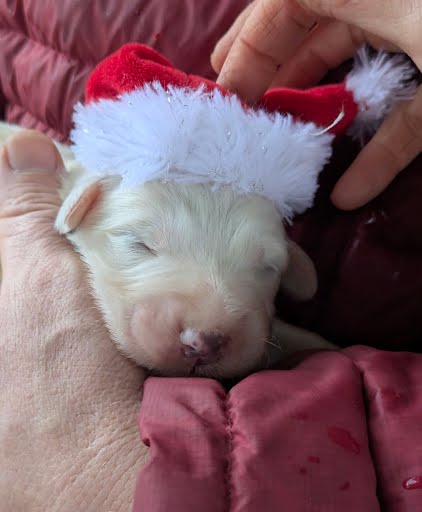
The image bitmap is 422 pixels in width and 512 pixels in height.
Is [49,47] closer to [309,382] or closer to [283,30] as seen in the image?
[283,30]

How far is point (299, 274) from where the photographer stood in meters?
1.15

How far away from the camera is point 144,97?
96 cm

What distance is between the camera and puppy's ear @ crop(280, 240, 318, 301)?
1135mm

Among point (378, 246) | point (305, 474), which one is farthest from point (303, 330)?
point (305, 474)

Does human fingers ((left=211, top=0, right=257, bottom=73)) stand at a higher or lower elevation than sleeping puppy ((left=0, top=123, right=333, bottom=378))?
higher

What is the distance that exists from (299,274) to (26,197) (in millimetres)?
561

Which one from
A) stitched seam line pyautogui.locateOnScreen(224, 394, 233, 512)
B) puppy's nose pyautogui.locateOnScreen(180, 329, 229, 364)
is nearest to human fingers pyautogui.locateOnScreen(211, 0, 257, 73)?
puppy's nose pyautogui.locateOnScreen(180, 329, 229, 364)

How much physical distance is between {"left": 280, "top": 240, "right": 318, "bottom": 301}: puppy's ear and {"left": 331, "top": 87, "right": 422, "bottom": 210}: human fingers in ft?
0.47

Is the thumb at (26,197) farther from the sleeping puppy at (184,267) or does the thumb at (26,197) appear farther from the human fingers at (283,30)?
the human fingers at (283,30)

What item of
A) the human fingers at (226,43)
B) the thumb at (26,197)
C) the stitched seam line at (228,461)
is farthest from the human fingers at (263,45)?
the stitched seam line at (228,461)

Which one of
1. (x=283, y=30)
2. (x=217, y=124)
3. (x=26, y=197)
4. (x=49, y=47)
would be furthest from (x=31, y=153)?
(x=49, y=47)

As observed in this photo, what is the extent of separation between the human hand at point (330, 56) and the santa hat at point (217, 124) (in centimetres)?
5

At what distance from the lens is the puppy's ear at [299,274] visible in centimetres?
113

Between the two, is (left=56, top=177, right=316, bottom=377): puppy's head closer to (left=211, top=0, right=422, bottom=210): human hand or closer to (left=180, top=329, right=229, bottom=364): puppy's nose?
(left=180, top=329, right=229, bottom=364): puppy's nose
